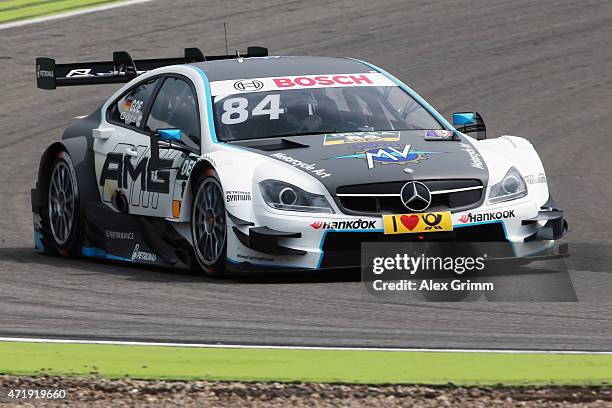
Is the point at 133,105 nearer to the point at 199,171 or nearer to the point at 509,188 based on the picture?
the point at 199,171

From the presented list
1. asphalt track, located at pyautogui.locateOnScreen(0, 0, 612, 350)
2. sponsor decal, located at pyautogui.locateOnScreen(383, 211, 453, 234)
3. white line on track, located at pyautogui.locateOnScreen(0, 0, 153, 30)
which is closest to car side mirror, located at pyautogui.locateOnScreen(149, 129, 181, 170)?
asphalt track, located at pyautogui.locateOnScreen(0, 0, 612, 350)

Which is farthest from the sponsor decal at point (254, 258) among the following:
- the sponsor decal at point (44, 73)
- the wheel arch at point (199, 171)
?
the sponsor decal at point (44, 73)

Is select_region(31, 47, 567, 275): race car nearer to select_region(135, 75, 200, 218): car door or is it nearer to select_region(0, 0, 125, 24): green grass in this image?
select_region(135, 75, 200, 218): car door

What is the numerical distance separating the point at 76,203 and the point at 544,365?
5286 mm

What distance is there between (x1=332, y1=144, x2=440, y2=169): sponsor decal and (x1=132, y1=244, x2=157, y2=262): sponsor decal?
61.8 inches

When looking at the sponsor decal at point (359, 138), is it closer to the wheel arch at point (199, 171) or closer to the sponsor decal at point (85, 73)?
the wheel arch at point (199, 171)

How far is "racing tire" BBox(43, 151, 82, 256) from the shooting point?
10992 mm

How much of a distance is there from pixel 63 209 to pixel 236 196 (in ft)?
8.08

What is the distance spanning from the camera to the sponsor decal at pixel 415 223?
884 cm

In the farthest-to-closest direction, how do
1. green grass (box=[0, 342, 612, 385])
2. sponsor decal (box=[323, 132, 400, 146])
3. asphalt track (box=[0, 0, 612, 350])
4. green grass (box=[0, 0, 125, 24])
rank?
1. green grass (box=[0, 0, 125, 24])
2. sponsor decal (box=[323, 132, 400, 146])
3. asphalt track (box=[0, 0, 612, 350])
4. green grass (box=[0, 342, 612, 385])

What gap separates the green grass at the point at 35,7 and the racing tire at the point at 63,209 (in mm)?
12176

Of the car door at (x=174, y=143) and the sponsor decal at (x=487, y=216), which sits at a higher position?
the car door at (x=174, y=143)

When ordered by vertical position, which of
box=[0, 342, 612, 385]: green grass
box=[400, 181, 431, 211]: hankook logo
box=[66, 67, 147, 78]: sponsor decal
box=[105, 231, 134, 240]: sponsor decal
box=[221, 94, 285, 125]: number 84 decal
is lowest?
box=[0, 342, 612, 385]: green grass

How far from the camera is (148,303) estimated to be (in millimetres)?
8266
